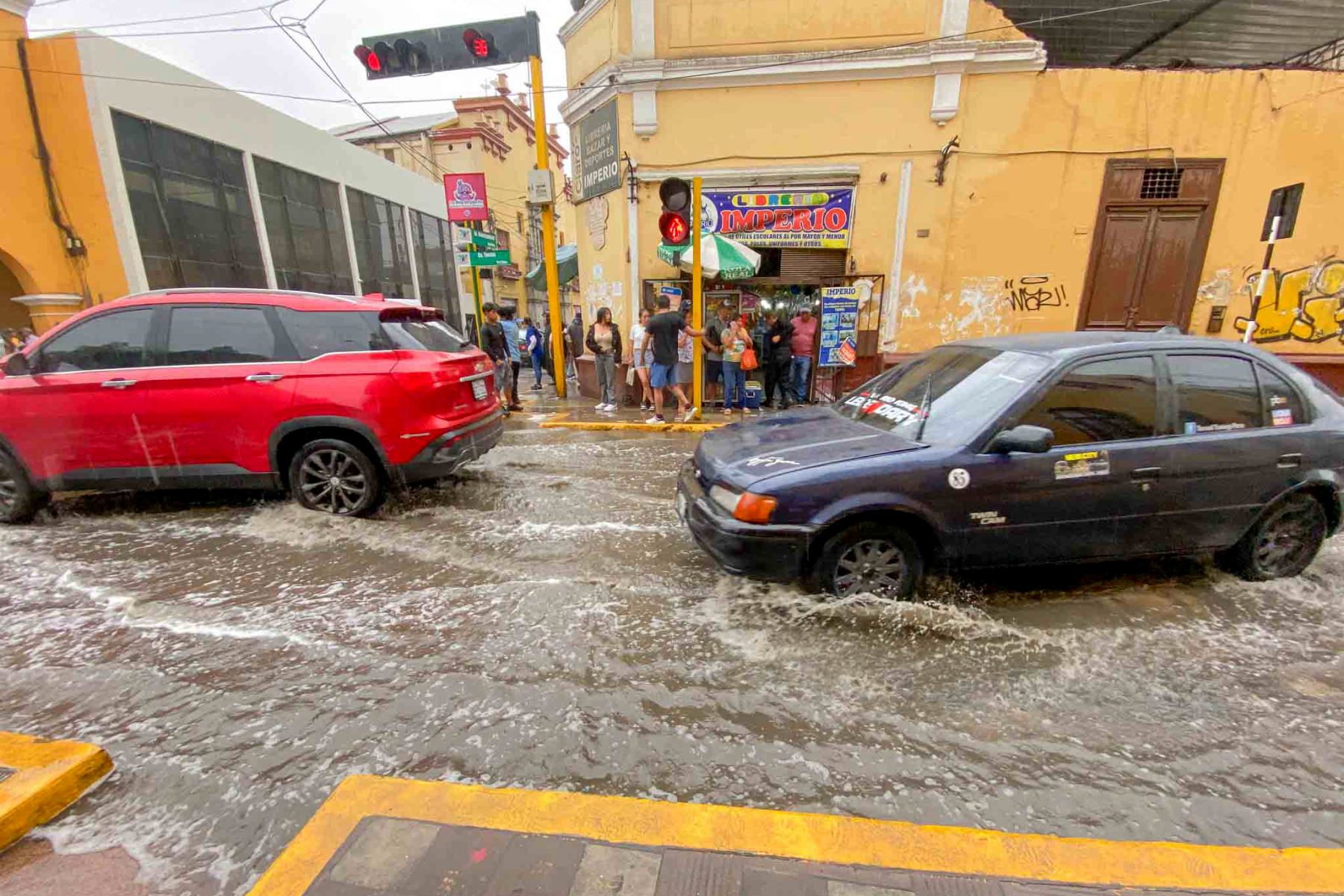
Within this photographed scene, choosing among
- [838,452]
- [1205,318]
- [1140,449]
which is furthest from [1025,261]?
[838,452]

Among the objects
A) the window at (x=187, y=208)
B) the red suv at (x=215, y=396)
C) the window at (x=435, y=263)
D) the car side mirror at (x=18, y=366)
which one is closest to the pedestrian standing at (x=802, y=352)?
the red suv at (x=215, y=396)

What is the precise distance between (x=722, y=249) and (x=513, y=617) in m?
7.18

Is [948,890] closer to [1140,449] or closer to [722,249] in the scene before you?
[1140,449]

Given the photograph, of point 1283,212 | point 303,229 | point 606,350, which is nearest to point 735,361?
point 606,350

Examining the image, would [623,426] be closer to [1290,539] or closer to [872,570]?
[872,570]

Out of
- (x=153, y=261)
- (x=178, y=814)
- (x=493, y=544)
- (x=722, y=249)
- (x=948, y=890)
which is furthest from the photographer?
(x=153, y=261)

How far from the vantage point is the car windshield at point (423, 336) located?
14.9ft

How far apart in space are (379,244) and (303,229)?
352 cm

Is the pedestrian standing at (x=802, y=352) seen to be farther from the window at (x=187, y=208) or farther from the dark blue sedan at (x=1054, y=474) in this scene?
the window at (x=187, y=208)

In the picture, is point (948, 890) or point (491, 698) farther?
point (491, 698)

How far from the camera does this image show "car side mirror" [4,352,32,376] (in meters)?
4.38

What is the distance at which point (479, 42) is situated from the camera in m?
8.11

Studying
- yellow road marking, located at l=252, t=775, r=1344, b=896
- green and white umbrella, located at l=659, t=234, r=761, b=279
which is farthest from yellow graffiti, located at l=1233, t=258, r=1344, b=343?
yellow road marking, located at l=252, t=775, r=1344, b=896

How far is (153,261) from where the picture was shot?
1132cm
